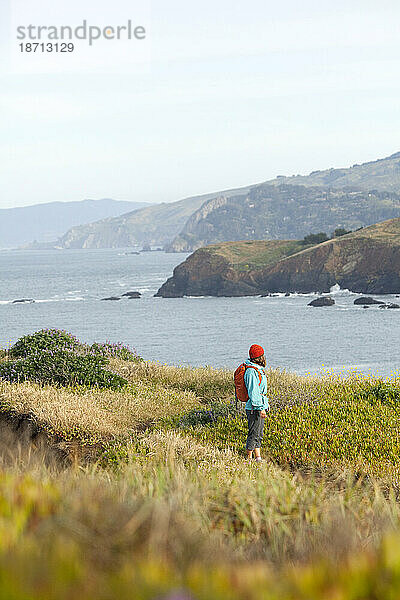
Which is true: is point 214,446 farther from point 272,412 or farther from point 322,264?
point 322,264

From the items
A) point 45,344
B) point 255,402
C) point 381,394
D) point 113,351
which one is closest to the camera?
point 255,402

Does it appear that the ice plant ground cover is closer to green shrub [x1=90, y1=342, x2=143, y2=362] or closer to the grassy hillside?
green shrub [x1=90, y1=342, x2=143, y2=362]

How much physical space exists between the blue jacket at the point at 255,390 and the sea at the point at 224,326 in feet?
79.4

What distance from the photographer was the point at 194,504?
4180 mm

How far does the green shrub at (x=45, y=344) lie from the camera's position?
15344 mm

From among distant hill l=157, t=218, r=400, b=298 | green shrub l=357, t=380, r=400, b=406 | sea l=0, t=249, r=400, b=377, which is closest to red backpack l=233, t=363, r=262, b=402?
green shrub l=357, t=380, r=400, b=406

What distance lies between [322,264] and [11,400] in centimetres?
8402

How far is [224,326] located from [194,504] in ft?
200

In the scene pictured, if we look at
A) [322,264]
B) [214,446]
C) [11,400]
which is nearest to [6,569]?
[214,446]

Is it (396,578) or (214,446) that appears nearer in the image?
(396,578)

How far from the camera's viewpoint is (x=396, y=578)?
244 centimetres

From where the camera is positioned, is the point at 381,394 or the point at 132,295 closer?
the point at 381,394

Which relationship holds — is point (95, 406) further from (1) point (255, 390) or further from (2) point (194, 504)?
(2) point (194, 504)

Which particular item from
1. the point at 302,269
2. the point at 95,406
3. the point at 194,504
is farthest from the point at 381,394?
the point at 302,269
